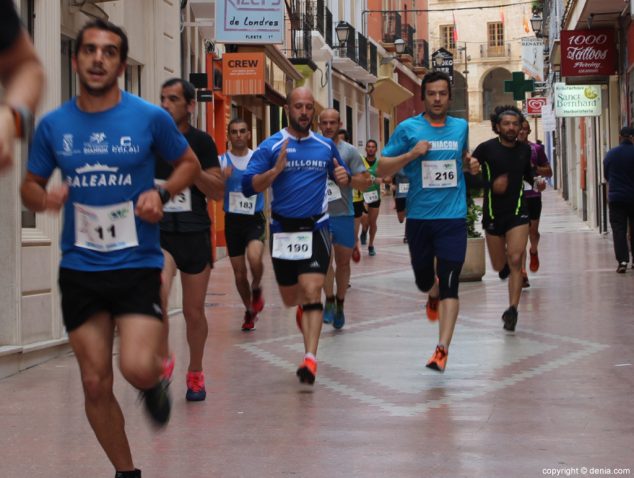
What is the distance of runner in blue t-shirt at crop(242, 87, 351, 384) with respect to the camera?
853cm

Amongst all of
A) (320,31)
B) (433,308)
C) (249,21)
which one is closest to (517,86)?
(320,31)

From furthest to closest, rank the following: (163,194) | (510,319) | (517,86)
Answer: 1. (517,86)
2. (510,319)
3. (163,194)

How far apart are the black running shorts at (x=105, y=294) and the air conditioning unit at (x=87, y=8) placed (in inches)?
242

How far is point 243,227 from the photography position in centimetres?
1181

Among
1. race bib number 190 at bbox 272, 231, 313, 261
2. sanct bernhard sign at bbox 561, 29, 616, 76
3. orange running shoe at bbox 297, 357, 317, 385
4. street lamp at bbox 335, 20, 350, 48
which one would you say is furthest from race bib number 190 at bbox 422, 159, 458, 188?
street lamp at bbox 335, 20, 350, 48

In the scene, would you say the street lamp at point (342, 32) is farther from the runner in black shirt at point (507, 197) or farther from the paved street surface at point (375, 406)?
the runner in black shirt at point (507, 197)

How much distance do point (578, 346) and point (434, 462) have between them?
14.1 feet

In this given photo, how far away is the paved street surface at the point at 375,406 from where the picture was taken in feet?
19.6

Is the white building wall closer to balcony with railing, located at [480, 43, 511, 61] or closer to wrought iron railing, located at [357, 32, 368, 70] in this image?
wrought iron railing, located at [357, 32, 368, 70]

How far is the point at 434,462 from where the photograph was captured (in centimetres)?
592

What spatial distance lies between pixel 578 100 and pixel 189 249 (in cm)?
2071

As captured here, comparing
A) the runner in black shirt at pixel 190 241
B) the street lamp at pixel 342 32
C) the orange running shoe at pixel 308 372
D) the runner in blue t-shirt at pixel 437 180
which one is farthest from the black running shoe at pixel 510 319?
the street lamp at pixel 342 32

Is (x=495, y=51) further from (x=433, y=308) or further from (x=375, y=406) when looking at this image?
(x=375, y=406)

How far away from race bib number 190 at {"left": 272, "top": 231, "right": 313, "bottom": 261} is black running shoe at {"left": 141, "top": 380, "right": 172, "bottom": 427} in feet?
11.4
